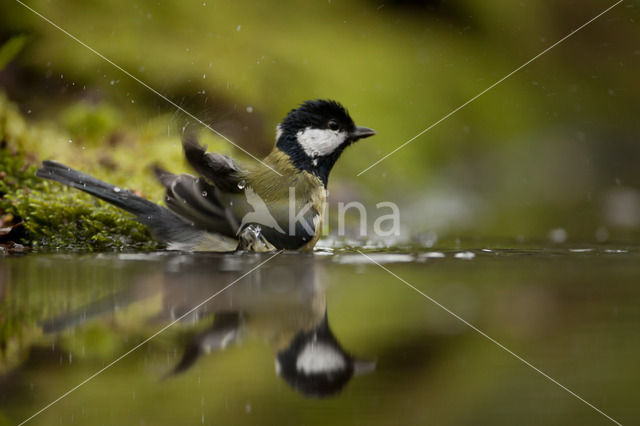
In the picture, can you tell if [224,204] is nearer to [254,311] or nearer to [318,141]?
[318,141]

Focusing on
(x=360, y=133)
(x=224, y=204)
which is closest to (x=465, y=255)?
(x=360, y=133)

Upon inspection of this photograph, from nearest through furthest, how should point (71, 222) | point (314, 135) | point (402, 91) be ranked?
1. point (71, 222)
2. point (314, 135)
3. point (402, 91)

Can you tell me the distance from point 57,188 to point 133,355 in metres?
2.16

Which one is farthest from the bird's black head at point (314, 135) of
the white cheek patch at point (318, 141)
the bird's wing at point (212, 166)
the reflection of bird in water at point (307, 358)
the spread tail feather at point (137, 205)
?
the reflection of bird in water at point (307, 358)

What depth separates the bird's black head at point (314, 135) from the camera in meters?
2.92

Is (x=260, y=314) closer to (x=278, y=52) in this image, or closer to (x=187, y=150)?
(x=187, y=150)

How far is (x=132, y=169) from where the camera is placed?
3.36m

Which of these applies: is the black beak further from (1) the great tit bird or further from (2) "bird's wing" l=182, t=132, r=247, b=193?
(2) "bird's wing" l=182, t=132, r=247, b=193

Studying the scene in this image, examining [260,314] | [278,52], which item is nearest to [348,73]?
[278,52]

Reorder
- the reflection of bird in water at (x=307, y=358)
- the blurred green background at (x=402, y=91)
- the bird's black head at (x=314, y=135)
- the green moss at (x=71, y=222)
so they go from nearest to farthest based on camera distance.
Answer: the reflection of bird in water at (x=307, y=358) < the green moss at (x=71, y=222) < the bird's black head at (x=314, y=135) < the blurred green background at (x=402, y=91)

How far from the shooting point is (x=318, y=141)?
2.96 m

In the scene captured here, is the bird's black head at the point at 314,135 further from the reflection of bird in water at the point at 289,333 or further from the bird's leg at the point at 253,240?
the reflection of bird in water at the point at 289,333

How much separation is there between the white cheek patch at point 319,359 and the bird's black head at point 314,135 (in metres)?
1.73

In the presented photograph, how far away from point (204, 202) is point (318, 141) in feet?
2.19
